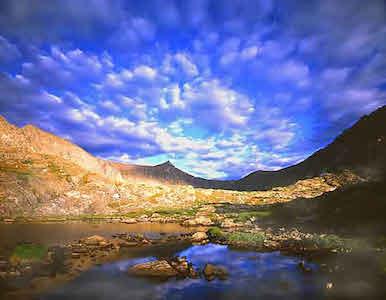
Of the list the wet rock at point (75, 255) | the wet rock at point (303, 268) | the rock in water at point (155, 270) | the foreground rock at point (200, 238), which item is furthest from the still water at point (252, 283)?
the foreground rock at point (200, 238)

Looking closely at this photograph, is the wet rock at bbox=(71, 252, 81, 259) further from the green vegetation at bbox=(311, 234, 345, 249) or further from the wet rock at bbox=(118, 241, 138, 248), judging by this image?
the green vegetation at bbox=(311, 234, 345, 249)

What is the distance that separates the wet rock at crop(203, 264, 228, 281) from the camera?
1508 inches

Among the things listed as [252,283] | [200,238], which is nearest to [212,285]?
[252,283]

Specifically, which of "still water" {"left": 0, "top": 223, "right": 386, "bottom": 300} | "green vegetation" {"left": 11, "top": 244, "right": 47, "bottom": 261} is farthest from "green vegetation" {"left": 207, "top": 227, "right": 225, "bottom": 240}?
"green vegetation" {"left": 11, "top": 244, "right": 47, "bottom": 261}

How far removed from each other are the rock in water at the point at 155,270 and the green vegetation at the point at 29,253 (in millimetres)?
16264

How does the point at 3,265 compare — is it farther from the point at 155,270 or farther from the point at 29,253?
the point at 155,270

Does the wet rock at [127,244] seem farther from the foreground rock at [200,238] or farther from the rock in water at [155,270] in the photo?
the rock in water at [155,270]

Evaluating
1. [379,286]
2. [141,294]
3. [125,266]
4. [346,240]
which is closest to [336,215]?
[346,240]

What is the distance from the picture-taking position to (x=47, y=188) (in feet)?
608

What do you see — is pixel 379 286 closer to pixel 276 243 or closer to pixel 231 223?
pixel 276 243

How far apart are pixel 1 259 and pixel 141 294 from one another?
28054 millimetres

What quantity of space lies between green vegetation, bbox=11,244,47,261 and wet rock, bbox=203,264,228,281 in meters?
26.6

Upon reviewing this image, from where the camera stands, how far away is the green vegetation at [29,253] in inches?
1813

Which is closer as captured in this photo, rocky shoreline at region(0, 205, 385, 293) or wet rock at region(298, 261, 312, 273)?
rocky shoreline at region(0, 205, 385, 293)
